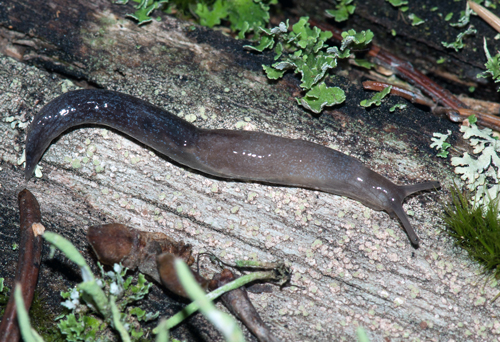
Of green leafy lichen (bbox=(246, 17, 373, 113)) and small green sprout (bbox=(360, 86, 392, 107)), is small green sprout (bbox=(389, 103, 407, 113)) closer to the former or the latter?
small green sprout (bbox=(360, 86, 392, 107))

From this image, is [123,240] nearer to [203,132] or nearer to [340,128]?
[203,132]

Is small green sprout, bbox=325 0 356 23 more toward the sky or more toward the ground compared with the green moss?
more toward the sky

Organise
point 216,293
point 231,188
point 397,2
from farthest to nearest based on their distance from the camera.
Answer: point 397,2
point 231,188
point 216,293

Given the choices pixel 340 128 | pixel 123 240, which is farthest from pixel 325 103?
pixel 123 240

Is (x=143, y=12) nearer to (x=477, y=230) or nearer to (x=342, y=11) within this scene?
(x=342, y=11)

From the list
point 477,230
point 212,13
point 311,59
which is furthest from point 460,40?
point 212,13

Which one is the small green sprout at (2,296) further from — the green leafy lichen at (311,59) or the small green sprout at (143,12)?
the green leafy lichen at (311,59)

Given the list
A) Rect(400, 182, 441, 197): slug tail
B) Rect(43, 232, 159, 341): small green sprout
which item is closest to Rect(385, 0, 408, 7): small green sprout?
Rect(400, 182, 441, 197): slug tail
